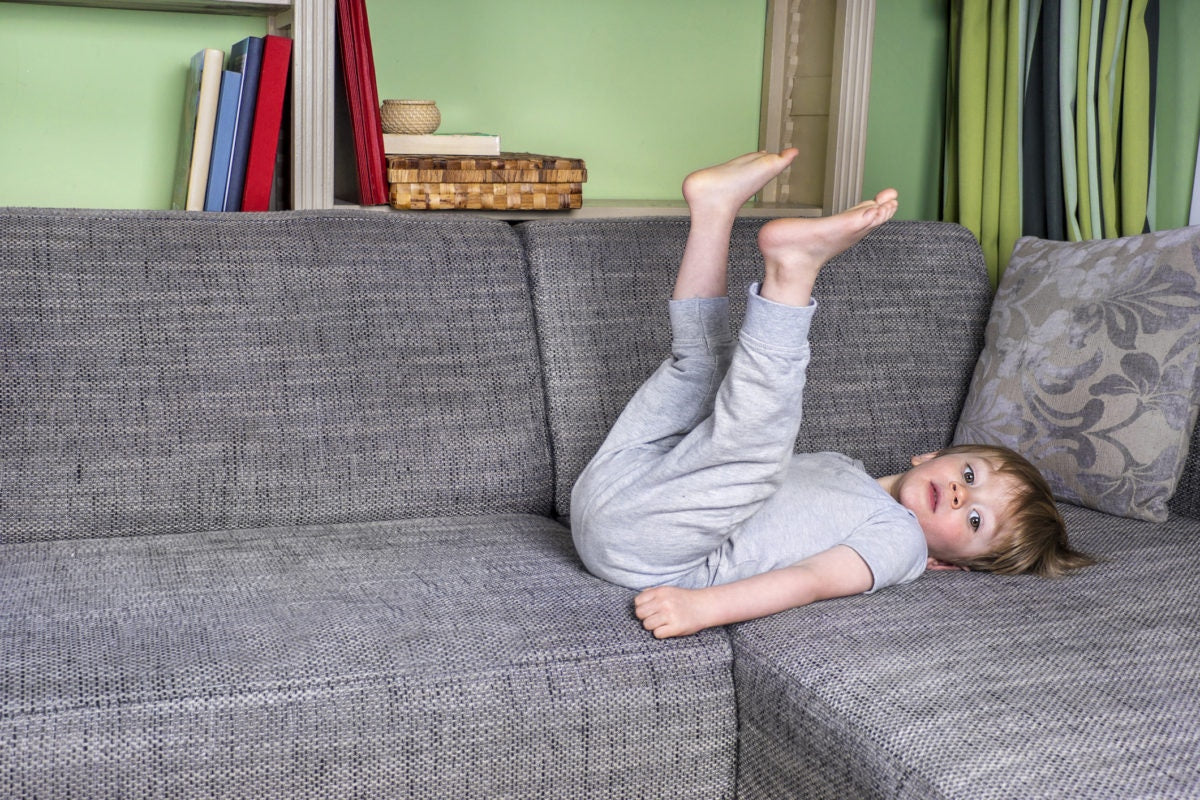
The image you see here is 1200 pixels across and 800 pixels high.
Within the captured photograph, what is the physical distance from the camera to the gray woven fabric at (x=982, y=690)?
93 centimetres

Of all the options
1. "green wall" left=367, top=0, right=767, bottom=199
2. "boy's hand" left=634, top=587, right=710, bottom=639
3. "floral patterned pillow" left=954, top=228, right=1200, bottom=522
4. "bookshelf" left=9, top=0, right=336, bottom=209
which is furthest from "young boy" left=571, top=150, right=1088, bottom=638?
"green wall" left=367, top=0, right=767, bottom=199

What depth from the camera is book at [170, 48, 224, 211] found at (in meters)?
1.91

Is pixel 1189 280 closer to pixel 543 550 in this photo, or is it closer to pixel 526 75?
pixel 543 550

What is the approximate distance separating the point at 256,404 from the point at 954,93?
64.5 inches

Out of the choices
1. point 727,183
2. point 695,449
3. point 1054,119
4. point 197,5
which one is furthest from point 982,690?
point 197,5

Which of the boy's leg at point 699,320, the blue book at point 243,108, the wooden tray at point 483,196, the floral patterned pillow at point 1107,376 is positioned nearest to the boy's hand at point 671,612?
the boy's leg at point 699,320

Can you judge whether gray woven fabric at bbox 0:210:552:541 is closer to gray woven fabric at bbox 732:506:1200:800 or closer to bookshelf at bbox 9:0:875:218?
bookshelf at bbox 9:0:875:218

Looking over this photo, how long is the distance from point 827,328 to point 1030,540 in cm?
48

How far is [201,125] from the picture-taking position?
6.30 feet

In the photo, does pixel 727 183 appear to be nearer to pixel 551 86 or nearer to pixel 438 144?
pixel 438 144

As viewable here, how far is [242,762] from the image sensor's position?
1.05 meters

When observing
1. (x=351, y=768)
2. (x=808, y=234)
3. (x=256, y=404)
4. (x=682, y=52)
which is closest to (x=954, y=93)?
(x=682, y=52)

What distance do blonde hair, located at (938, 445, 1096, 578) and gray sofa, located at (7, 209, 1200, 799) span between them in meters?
0.05

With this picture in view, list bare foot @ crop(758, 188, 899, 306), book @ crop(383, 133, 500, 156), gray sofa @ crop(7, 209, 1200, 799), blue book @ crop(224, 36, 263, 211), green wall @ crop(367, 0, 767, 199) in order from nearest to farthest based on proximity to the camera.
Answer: gray sofa @ crop(7, 209, 1200, 799) < bare foot @ crop(758, 188, 899, 306) < blue book @ crop(224, 36, 263, 211) < book @ crop(383, 133, 500, 156) < green wall @ crop(367, 0, 767, 199)
